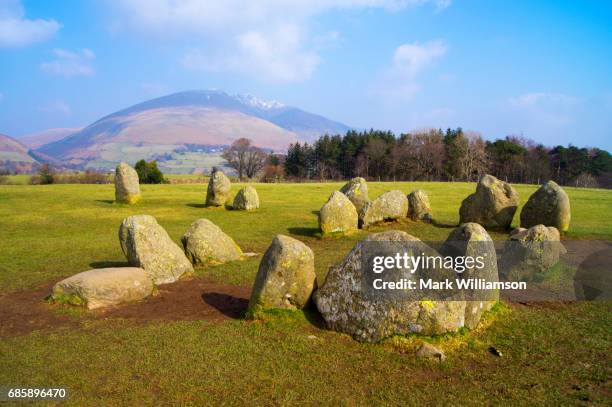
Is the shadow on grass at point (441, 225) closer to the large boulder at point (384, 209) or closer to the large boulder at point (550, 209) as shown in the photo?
the large boulder at point (384, 209)

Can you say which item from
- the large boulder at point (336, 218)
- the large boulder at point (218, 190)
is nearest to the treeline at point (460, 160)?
the large boulder at point (218, 190)

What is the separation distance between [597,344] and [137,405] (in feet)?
26.7

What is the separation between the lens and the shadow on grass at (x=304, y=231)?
67.2 feet

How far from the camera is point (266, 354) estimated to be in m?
7.70

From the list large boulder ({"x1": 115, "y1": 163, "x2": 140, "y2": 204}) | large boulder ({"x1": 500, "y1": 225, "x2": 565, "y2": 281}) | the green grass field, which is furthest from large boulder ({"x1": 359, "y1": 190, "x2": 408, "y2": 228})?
large boulder ({"x1": 115, "y1": 163, "x2": 140, "y2": 204})

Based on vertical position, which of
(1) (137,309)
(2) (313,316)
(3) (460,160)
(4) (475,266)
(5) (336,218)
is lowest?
(1) (137,309)

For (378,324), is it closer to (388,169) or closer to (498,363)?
(498,363)

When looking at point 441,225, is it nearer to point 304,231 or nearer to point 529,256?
point 304,231

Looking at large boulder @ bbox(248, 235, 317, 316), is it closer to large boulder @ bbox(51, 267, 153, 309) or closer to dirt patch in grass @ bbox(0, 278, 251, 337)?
dirt patch in grass @ bbox(0, 278, 251, 337)

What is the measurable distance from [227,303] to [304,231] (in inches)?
429

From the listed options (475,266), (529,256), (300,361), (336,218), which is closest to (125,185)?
(336,218)

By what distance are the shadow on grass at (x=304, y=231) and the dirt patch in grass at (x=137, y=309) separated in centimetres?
902

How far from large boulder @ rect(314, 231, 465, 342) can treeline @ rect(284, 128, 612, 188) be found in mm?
64364

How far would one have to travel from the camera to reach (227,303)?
34.5 feet
